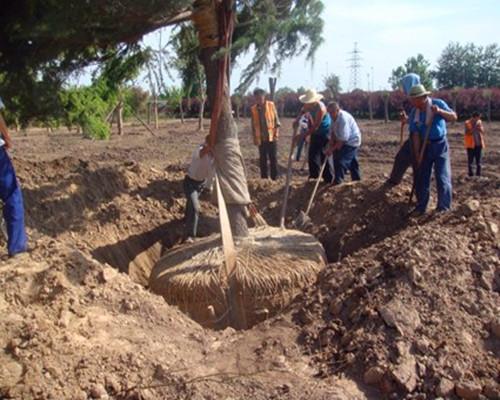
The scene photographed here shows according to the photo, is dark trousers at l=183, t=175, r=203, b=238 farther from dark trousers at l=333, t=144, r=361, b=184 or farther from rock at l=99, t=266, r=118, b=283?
rock at l=99, t=266, r=118, b=283

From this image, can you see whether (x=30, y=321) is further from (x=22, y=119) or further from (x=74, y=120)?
(x=74, y=120)

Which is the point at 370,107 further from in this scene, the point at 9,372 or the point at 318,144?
the point at 9,372

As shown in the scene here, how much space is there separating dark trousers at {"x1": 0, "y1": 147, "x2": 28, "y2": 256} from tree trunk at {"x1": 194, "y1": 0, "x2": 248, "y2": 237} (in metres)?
1.67

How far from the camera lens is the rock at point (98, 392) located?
3.27 meters

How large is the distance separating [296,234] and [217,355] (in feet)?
6.93

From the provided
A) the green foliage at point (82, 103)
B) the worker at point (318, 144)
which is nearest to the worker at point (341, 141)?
the worker at point (318, 144)

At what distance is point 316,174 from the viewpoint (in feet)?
26.4

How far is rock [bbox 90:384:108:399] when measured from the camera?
3.27m

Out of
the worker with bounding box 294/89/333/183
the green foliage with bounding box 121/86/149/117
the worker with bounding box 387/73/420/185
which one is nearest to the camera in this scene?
the worker with bounding box 387/73/420/185

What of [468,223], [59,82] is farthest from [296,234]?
[59,82]

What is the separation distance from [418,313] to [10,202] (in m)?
2.80

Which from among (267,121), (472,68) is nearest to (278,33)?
(267,121)

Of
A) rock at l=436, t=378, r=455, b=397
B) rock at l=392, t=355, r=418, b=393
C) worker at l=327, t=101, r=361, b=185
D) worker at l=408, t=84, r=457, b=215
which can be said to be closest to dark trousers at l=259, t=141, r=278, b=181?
worker at l=327, t=101, r=361, b=185

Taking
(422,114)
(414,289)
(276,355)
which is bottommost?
(276,355)
